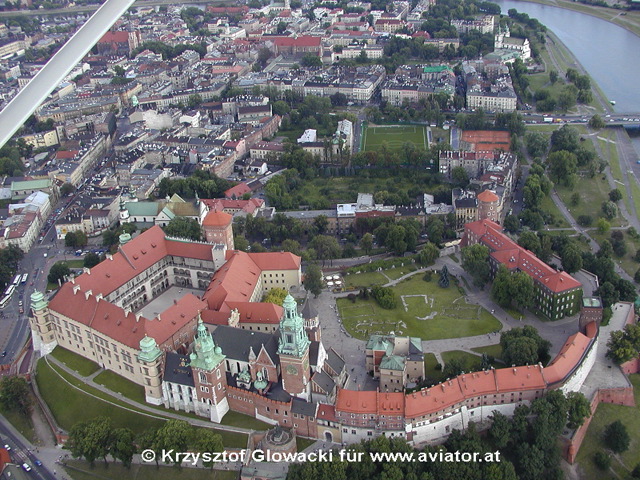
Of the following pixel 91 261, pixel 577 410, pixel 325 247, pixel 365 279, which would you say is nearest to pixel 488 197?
pixel 365 279

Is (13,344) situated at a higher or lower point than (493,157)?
lower

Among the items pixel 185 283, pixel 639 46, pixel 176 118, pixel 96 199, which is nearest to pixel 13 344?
pixel 185 283

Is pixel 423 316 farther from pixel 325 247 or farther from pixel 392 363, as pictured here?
pixel 325 247

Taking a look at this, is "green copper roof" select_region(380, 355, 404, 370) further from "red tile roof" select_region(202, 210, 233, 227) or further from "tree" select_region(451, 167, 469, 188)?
"tree" select_region(451, 167, 469, 188)

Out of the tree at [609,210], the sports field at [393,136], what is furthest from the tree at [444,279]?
the sports field at [393,136]

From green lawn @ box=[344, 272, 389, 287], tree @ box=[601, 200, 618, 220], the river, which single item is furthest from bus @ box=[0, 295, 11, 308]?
the river

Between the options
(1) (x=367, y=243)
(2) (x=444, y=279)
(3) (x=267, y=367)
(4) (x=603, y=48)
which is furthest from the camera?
(4) (x=603, y=48)

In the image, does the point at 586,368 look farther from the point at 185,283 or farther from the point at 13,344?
the point at 13,344
